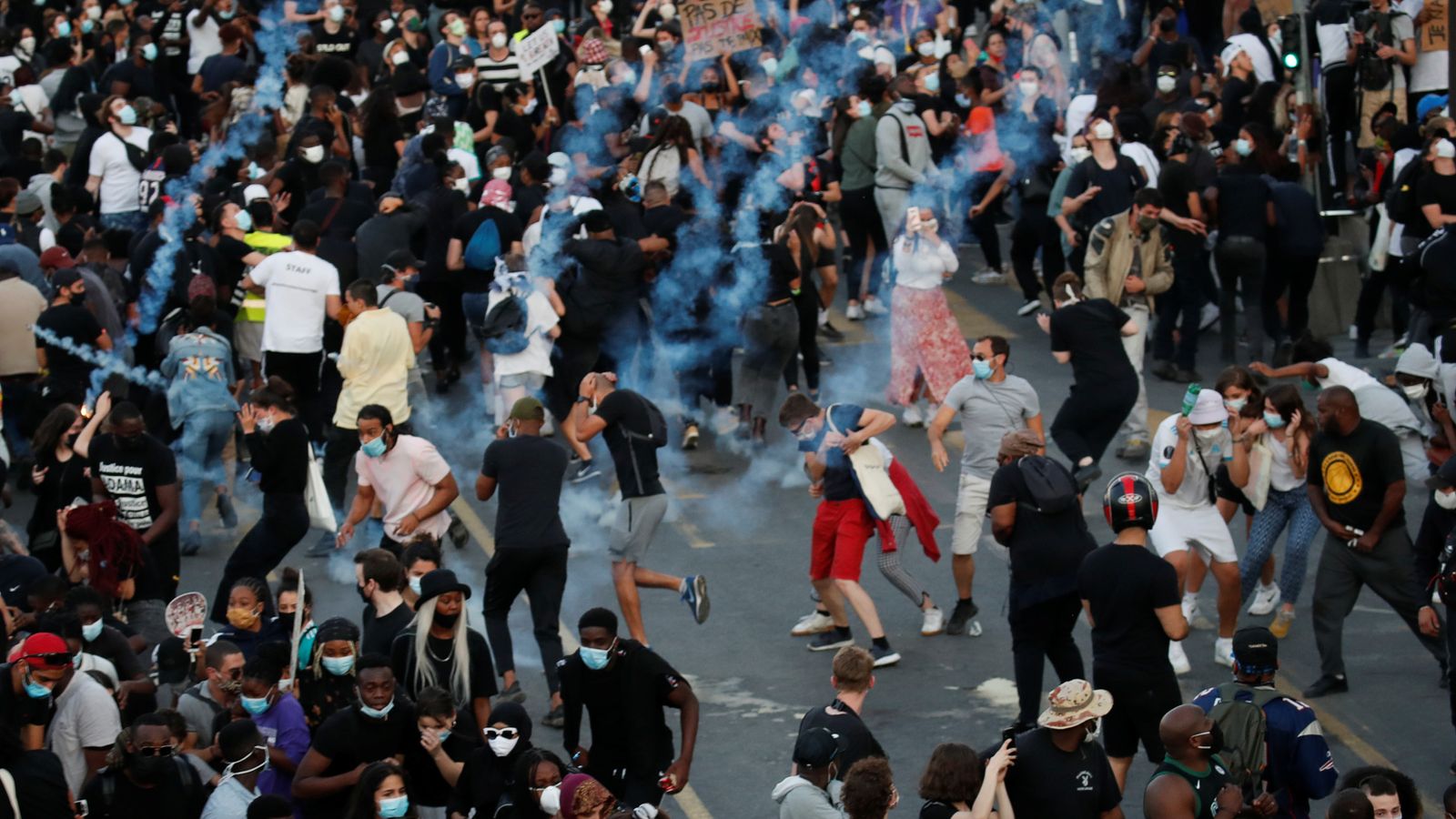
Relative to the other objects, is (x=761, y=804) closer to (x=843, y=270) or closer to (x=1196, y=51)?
(x=843, y=270)

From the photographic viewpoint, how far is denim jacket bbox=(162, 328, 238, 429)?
13.3 metres

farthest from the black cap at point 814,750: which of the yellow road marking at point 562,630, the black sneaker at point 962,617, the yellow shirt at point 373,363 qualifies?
the yellow shirt at point 373,363

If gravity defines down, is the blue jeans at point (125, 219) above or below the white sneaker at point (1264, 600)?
below

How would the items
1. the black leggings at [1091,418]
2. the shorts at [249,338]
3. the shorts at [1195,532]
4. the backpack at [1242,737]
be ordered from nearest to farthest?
the backpack at [1242,737] < the shorts at [1195,532] < the black leggings at [1091,418] < the shorts at [249,338]

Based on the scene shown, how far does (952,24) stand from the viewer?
2070 centimetres

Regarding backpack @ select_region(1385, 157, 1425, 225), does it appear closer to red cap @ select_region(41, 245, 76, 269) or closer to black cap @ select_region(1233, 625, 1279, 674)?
black cap @ select_region(1233, 625, 1279, 674)

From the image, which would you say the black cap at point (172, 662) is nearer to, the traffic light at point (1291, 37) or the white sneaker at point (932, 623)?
the white sneaker at point (932, 623)

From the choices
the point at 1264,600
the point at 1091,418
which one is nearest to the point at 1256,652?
the point at 1264,600

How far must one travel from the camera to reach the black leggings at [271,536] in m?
11.8

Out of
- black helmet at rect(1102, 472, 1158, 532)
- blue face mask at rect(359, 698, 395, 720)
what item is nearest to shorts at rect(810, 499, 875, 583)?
black helmet at rect(1102, 472, 1158, 532)

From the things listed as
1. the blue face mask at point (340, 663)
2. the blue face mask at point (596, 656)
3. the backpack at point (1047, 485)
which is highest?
the backpack at point (1047, 485)

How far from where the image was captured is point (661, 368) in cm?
1541

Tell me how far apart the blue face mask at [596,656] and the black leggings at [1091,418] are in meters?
4.97

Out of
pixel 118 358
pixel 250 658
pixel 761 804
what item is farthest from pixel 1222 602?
pixel 118 358
